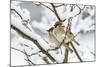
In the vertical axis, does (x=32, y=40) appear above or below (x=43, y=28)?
below

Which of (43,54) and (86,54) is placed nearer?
(43,54)

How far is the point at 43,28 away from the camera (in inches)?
107

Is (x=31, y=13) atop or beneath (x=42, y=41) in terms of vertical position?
atop

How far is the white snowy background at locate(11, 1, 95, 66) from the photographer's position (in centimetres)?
262

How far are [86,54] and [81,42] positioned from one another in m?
0.17

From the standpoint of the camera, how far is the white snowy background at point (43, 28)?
103 inches

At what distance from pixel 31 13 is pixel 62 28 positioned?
16.3 inches

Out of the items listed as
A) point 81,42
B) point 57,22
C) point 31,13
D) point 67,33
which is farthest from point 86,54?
point 31,13

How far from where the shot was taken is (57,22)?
9.16 feet

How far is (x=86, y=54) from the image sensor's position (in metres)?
2.93
